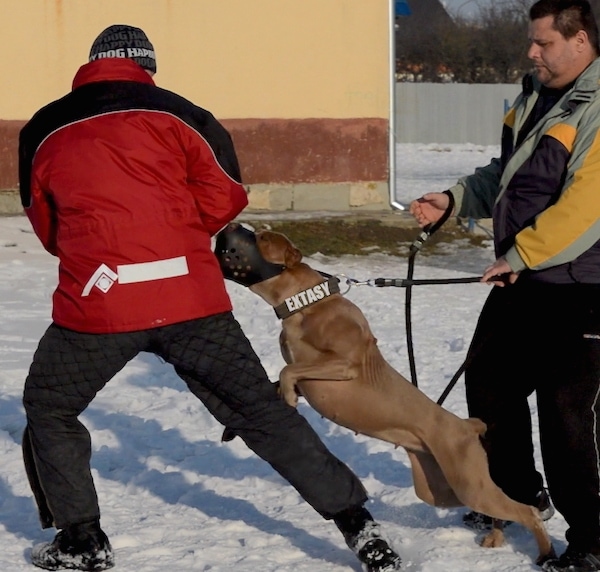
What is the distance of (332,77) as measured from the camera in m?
15.4

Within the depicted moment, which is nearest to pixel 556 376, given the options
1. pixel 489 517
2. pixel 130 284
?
pixel 489 517

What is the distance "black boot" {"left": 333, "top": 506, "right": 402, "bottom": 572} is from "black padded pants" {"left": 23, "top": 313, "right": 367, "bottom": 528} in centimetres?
5

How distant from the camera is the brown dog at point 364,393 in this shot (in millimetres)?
4145

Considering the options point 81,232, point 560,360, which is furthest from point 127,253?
point 560,360

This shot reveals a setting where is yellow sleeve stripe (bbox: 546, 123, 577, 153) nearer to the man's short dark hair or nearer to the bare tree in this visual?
the man's short dark hair

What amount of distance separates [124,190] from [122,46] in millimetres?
520

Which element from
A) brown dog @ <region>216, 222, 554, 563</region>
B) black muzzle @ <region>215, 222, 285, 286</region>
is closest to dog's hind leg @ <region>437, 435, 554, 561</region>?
brown dog @ <region>216, 222, 554, 563</region>

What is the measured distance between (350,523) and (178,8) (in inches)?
459

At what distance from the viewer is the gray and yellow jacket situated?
3.77m

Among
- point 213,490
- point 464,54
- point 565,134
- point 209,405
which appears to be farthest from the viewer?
point 464,54

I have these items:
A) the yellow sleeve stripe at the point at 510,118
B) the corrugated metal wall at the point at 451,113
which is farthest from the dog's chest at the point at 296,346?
the corrugated metal wall at the point at 451,113

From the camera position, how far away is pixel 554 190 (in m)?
3.94

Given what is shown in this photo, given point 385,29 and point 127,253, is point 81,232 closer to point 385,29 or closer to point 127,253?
point 127,253

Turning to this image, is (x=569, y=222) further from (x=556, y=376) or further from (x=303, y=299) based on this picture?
(x=303, y=299)
